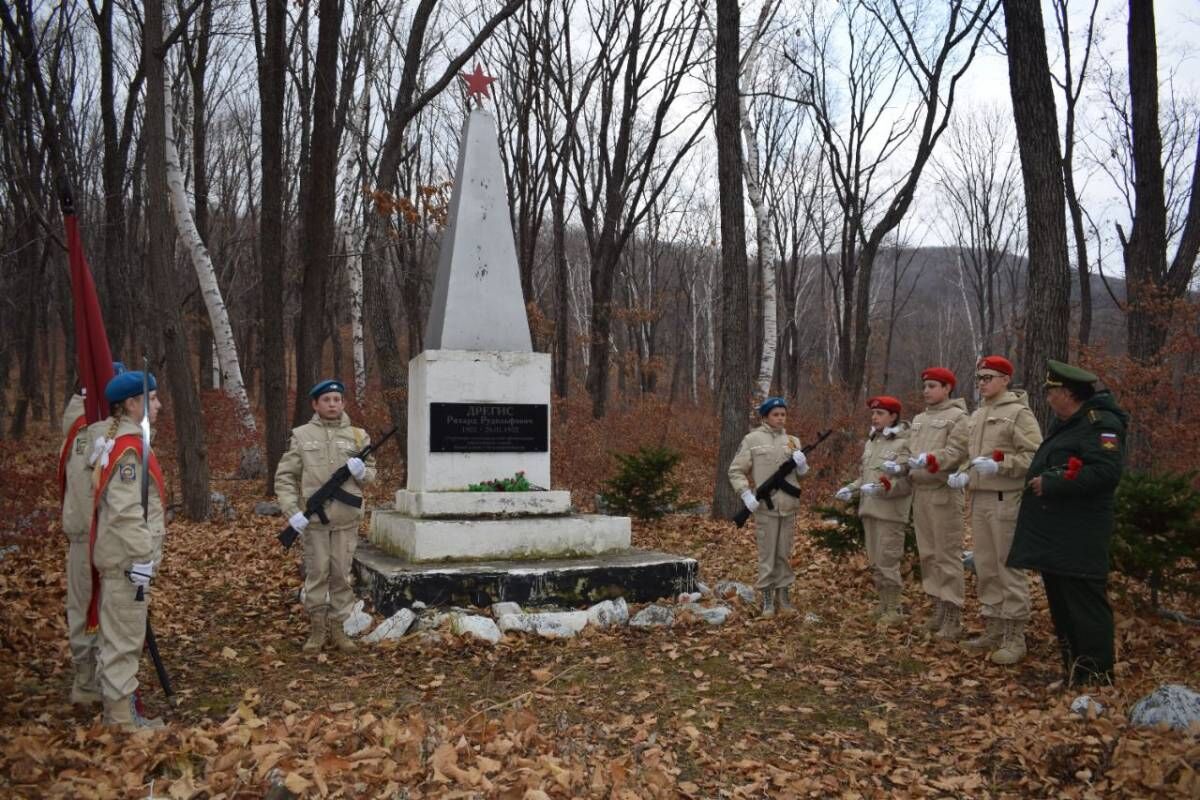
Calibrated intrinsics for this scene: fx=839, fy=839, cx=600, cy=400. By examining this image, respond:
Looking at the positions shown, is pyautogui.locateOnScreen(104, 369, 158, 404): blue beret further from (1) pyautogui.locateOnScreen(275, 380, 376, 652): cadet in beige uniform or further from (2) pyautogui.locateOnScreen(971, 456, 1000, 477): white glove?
(2) pyautogui.locateOnScreen(971, 456, 1000, 477): white glove

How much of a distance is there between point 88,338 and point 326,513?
2.03 m

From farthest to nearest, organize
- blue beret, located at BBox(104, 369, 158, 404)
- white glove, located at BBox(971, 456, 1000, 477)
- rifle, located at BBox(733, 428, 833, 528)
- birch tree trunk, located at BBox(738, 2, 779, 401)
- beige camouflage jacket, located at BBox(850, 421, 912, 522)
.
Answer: birch tree trunk, located at BBox(738, 2, 779, 401) < rifle, located at BBox(733, 428, 833, 528) < beige camouflage jacket, located at BBox(850, 421, 912, 522) < white glove, located at BBox(971, 456, 1000, 477) < blue beret, located at BBox(104, 369, 158, 404)

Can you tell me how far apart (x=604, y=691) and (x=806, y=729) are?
4.29 feet

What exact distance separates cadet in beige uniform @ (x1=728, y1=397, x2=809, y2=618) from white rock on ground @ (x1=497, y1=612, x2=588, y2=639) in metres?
1.68

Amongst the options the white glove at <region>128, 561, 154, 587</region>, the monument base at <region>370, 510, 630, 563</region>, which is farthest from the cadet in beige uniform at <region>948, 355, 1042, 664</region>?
the white glove at <region>128, 561, 154, 587</region>

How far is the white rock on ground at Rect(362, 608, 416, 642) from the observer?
21.4 feet

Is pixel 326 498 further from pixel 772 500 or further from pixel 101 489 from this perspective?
pixel 772 500

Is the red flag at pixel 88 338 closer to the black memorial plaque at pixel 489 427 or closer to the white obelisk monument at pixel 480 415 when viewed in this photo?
the white obelisk monument at pixel 480 415

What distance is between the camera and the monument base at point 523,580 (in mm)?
6957

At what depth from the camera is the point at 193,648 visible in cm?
644

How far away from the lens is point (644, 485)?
11.7 m

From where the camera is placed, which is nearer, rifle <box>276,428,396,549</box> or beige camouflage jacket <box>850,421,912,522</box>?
rifle <box>276,428,396,549</box>

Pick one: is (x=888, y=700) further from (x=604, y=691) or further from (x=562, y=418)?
(x=562, y=418)

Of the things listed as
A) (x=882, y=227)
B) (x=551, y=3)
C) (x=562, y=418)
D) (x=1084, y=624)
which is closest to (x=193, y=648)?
(x=1084, y=624)
